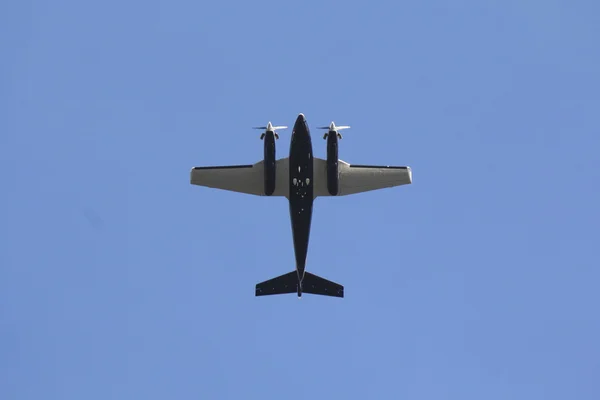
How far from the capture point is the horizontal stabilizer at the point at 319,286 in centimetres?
5297

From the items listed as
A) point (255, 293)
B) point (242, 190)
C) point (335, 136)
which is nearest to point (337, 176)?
point (335, 136)

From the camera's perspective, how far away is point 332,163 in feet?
163

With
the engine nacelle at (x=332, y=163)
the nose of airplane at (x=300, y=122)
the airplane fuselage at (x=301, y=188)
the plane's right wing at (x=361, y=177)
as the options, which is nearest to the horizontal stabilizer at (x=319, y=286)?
the airplane fuselage at (x=301, y=188)

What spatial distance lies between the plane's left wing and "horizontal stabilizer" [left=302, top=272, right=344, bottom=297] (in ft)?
20.9

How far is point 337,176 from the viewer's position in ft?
165

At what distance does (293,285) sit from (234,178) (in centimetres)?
848

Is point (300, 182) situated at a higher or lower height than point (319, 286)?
higher

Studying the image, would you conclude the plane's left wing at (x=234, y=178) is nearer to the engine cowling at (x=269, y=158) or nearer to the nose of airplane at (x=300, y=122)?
the engine cowling at (x=269, y=158)

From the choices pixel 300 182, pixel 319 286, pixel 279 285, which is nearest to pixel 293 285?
pixel 279 285

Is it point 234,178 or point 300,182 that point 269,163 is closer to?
point 300,182

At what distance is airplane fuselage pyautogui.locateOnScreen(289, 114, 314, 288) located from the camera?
46.7m

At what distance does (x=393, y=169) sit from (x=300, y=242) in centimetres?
798

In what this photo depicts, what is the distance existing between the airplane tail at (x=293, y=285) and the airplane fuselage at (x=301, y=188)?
0.63 meters

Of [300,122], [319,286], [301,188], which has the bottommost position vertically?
[319,286]
